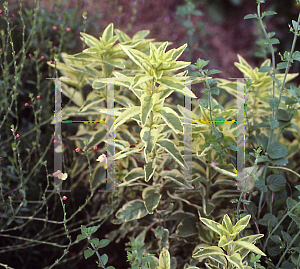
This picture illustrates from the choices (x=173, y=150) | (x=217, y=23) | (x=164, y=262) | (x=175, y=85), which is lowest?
(x=164, y=262)

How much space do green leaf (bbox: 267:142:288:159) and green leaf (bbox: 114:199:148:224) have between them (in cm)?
54

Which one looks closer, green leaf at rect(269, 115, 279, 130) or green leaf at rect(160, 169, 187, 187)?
green leaf at rect(269, 115, 279, 130)

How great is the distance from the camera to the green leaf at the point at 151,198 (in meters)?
1.20

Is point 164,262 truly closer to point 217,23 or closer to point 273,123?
point 273,123

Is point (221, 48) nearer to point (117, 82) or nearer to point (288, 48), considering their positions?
point (288, 48)

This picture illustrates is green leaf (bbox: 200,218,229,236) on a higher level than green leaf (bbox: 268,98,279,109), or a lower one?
lower

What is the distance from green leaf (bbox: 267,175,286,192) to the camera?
1182 mm

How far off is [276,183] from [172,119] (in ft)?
1.57

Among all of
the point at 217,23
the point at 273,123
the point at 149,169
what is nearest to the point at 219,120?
the point at 273,123

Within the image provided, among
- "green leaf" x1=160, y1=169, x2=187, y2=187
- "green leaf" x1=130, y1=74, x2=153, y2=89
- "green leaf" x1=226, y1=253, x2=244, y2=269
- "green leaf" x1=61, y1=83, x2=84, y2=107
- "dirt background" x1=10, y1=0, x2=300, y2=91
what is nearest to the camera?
"green leaf" x1=226, y1=253, x2=244, y2=269

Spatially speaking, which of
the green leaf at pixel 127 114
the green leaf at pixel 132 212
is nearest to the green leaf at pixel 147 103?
the green leaf at pixel 127 114

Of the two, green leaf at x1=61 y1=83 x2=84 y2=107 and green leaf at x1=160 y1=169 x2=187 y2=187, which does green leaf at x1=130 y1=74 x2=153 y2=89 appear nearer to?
green leaf at x1=160 y1=169 x2=187 y2=187

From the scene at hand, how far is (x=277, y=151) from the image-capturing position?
3.89 ft

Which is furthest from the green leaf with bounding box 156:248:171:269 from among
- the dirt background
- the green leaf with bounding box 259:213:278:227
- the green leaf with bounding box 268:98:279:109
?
the dirt background
